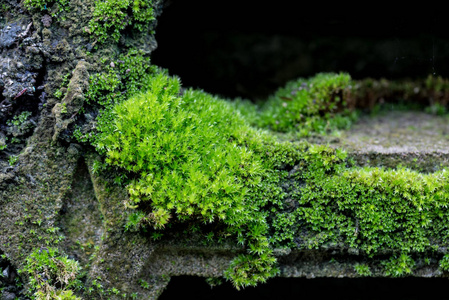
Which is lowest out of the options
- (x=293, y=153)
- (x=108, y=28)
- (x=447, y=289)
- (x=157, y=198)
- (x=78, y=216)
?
(x=447, y=289)

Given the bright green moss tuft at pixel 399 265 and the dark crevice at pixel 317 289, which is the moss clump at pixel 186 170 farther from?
the dark crevice at pixel 317 289

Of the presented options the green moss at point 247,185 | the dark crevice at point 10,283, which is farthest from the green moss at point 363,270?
Result: the dark crevice at point 10,283

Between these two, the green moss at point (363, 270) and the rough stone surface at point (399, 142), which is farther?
the rough stone surface at point (399, 142)

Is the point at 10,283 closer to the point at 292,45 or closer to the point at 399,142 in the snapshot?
the point at 399,142

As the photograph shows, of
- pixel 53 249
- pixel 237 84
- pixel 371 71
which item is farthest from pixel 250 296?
pixel 371 71

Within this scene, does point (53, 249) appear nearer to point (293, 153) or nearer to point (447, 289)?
point (293, 153)

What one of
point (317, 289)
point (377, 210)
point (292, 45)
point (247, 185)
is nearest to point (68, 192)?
point (247, 185)

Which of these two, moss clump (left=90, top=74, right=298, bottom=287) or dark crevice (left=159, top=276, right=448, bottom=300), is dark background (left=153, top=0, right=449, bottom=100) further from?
dark crevice (left=159, top=276, right=448, bottom=300)
